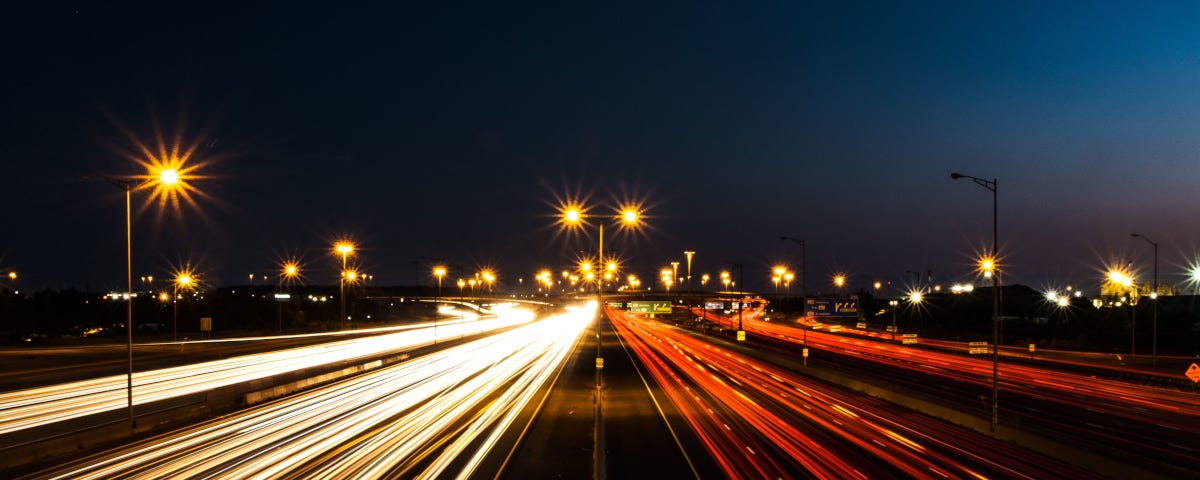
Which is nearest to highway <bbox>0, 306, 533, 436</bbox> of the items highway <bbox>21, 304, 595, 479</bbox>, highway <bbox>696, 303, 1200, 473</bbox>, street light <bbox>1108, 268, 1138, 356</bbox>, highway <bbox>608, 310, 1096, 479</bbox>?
highway <bbox>21, 304, 595, 479</bbox>

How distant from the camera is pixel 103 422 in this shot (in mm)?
27719

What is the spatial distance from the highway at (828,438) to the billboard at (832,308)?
24.3 m

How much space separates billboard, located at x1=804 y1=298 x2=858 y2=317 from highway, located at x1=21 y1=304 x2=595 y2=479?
3247 cm

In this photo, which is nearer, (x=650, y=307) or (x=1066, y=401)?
(x=1066, y=401)

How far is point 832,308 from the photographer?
232ft

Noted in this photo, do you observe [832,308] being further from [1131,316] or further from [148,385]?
[148,385]

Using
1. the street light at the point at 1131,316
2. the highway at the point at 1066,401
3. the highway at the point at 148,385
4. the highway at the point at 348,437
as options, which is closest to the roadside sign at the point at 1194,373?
the highway at the point at 1066,401

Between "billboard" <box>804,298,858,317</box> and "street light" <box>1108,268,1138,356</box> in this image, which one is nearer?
"street light" <box>1108,268,1138,356</box>

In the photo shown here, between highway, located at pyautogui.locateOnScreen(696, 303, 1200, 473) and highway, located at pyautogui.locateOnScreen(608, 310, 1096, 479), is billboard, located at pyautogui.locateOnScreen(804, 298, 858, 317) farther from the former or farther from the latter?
highway, located at pyautogui.locateOnScreen(608, 310, 1096, 479)

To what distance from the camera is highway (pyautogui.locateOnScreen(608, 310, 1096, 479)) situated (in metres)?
21.4

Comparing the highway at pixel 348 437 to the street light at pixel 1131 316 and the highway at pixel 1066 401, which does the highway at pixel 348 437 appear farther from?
the street light at pixel 1131 316

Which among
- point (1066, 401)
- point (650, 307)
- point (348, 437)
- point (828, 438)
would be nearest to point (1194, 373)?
point (1066, 401)

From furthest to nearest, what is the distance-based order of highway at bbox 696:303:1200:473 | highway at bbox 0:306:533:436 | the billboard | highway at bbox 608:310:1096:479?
the billboard, highway at bbox 0:306:533:436, highway at bbox 696:303:1200:473, highway at bbox 608:310:1096:479

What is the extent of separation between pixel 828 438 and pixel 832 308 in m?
46.2
